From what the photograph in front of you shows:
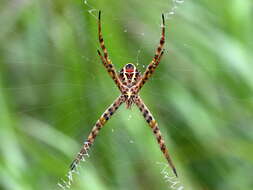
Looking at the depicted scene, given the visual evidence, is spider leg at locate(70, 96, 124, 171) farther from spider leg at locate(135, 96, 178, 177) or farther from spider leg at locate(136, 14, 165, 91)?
spider leg at locate(136, 14, 165, 91)

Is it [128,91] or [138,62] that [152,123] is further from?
[138,62]

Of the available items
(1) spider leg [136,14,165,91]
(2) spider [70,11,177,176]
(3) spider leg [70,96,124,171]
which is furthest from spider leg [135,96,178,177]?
(1) spider leg [136,14,165,91]

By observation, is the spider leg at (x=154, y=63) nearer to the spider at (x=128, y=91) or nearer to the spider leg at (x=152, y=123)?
the spider at (x=128, y=91)

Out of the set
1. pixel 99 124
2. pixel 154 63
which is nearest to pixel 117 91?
pixel 99 124

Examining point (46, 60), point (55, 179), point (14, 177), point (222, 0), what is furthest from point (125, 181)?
point (222, 0)

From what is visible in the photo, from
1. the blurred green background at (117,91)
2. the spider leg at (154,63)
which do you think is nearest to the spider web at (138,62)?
the blurred green background at (117,91)
